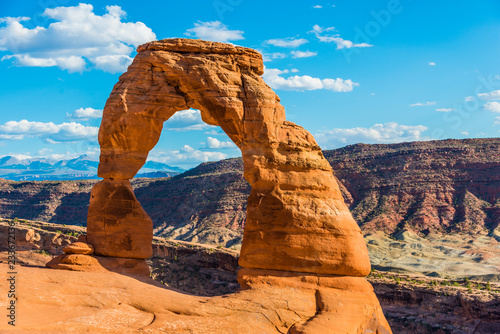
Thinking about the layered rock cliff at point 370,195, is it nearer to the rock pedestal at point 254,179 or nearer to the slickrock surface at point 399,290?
the slickrock surface at point 399,290

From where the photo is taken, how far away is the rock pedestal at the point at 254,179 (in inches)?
580

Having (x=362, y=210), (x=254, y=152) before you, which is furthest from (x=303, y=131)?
(x=362, y=210)

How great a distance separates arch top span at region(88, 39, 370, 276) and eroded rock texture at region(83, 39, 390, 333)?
0.03 metres

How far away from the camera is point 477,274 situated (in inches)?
1944

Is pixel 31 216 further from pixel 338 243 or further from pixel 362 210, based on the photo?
pixel 338 243

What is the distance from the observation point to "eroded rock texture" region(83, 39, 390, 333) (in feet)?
48.2

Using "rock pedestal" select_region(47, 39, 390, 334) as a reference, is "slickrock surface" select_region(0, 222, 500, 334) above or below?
below

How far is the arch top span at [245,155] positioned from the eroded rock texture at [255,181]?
3 centimetres

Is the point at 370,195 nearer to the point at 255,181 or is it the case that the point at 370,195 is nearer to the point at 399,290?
the point at 399,290

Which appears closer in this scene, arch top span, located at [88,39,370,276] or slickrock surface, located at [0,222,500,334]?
arch top span, located at [88,39,370,276]

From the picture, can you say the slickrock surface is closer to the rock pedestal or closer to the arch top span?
the rock pedestal

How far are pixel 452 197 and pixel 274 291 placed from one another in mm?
65319

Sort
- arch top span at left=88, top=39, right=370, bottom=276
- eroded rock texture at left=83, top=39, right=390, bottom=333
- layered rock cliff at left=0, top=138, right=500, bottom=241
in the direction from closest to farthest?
eroded rock texture at left=83, top=39, right=390, bottom=333 < arch top span at left=88, top=39, right=370, bottom=276 < layered rock cliff at left=0, top=138, right=500, bottom=241

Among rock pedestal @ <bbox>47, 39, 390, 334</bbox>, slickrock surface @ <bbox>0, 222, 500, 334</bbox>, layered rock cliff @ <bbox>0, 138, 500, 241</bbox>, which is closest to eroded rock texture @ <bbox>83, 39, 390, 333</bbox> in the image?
rock pedestal @ <bbox>47, 39, 390, 334</bbox>
